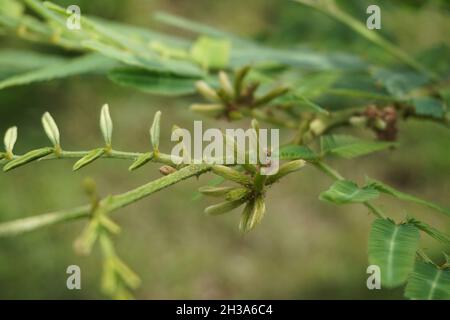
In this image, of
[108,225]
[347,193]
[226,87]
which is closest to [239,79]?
[226,87]

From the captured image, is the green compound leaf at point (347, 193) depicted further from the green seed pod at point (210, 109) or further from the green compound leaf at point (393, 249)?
the green seed pod at point (210, 109)

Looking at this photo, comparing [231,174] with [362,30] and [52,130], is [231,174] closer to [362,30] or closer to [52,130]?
[52,130]

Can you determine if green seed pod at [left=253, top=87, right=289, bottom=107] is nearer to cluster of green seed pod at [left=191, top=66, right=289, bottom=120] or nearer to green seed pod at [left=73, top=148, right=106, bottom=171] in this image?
cluster of green seed pod at [left=191, top=66, right=289, bottom=120]

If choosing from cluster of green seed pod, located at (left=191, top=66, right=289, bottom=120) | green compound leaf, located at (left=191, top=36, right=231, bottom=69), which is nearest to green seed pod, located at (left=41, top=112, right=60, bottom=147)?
cluster of green seed pod, located at (left=191, top=66, right=289, bottom=120)

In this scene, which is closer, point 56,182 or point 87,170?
point 56,182

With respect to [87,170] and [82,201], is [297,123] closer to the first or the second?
[82,201]

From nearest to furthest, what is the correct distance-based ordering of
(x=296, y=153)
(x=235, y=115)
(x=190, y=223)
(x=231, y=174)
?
(x=231, y=174) < (x=296, y=153) < (x=235, y=115) < (x=190, y=223)

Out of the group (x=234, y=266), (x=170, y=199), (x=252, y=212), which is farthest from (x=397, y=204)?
(x=252, y=212)
